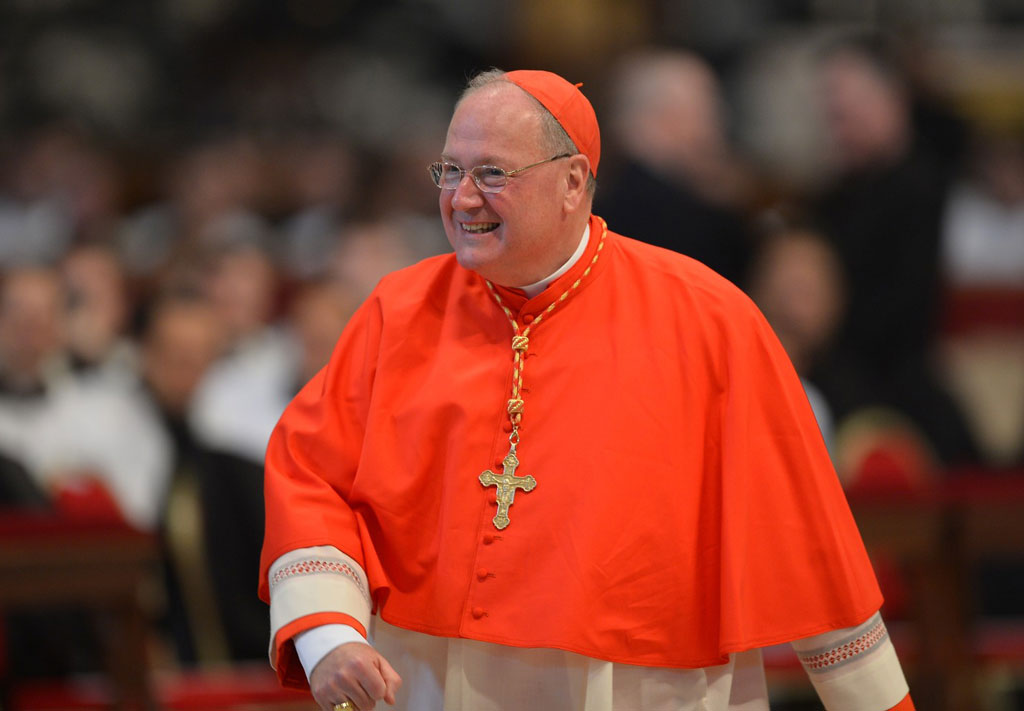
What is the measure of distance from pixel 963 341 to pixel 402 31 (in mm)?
7936

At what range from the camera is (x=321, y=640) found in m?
2.99

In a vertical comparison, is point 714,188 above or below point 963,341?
above

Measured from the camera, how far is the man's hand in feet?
9.56

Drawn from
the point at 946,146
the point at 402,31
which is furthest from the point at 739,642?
the point at 402,31

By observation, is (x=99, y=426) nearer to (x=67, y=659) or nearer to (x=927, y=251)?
(x=67, y=659)

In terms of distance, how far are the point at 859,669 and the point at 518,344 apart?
0.94 m

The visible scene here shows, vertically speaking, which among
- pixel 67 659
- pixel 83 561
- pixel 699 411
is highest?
pixel 699 411

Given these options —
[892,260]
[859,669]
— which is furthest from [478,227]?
[892,260]

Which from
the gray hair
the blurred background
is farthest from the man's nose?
the blurred background

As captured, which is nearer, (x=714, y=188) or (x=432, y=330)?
(x=432, y=330)

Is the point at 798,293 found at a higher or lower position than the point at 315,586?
lower

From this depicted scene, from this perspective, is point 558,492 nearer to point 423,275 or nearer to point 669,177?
point 423,275

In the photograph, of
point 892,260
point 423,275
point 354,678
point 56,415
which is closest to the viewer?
point 354,678

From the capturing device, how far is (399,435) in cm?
322
